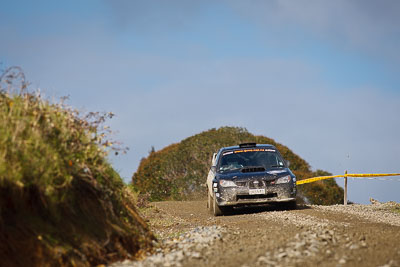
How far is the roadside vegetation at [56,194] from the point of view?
7609mm

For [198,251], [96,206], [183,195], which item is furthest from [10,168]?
[183,195]

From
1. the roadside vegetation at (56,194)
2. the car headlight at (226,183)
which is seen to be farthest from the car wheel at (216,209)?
the roadside vegetation at (56,194)

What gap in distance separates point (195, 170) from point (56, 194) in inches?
768

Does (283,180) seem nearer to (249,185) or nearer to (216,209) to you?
(249,185)

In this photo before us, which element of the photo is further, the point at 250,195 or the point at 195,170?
the point at 195,170

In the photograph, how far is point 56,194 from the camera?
8.16 metres

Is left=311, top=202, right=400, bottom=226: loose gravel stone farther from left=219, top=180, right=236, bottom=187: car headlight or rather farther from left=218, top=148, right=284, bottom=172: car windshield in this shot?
left=219, top=180, right=236, bottom=187: car headlight

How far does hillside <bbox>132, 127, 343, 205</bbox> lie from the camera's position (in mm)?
27406

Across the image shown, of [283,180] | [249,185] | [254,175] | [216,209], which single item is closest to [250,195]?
[249,185]

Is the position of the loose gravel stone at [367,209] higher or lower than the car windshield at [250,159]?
lower

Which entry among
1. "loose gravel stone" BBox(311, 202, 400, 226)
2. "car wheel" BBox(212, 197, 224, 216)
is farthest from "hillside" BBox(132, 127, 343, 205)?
"car wheel" BBox(212, 197, 224, 216)

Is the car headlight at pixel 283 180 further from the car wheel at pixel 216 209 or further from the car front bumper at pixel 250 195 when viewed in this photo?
the car wheel at pixel 216 209

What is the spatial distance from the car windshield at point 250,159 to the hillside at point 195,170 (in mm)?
10086

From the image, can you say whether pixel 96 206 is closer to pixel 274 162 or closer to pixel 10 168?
pixel 10 168
